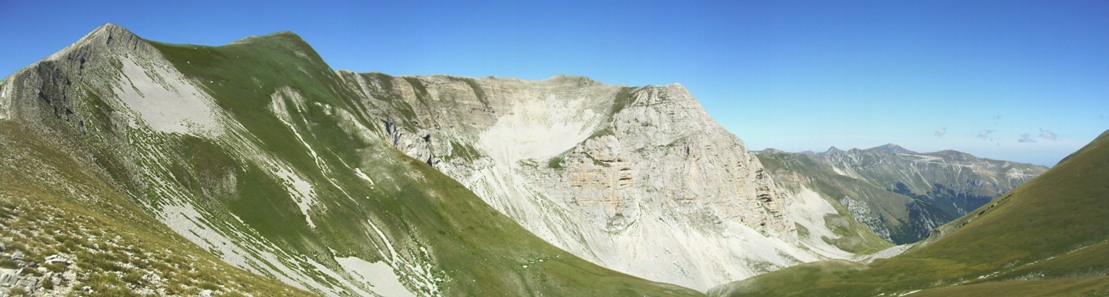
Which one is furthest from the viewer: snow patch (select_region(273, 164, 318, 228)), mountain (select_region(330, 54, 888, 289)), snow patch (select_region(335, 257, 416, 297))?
mountain (select_region(330, 54, 888, 289))

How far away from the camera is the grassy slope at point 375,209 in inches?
2987

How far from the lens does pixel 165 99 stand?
8188 centimetres

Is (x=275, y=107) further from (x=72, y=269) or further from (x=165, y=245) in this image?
(x=72, y=269)

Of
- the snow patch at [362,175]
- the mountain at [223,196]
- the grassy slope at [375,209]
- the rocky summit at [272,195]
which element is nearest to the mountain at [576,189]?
the rocky summit at [272,195]

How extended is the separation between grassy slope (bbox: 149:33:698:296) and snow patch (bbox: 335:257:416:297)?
197 centimetres

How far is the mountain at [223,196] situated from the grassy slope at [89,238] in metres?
0.13

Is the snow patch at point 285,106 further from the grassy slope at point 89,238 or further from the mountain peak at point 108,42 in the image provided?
the grassy slope at point 89,238

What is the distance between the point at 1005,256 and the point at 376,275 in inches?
5028

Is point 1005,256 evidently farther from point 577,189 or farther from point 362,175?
point 362,175

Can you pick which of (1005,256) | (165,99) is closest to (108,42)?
(165,99)

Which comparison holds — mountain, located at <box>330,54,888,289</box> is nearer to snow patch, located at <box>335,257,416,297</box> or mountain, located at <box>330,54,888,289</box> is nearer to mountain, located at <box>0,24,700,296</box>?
mountain, located at <box>0,24,700,296</box>

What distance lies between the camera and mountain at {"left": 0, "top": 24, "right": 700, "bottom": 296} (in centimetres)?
2728

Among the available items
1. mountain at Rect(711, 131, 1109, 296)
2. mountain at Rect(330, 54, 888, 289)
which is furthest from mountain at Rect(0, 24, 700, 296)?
mountain at Rect(330, 54, 888, 289)

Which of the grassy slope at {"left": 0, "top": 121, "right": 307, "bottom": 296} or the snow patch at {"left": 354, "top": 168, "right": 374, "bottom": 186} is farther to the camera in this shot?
the snow patch at {"left": 354, "top": 168, "right": 374, "bottom": 186}
